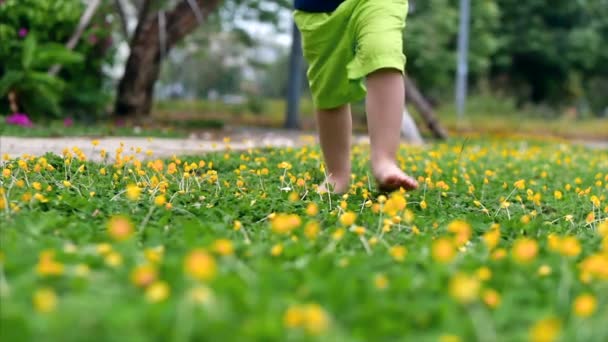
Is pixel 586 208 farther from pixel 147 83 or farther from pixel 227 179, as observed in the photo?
pixel 147 83

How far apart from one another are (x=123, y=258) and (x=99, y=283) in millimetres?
152

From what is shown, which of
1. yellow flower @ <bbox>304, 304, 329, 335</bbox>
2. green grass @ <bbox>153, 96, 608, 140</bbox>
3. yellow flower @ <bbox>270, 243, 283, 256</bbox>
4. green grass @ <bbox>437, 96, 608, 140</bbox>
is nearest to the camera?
yellow flower @ <bbox>304, 304, 329, 335</bbox>

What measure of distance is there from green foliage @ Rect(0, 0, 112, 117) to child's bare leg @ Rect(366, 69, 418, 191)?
7.02 m

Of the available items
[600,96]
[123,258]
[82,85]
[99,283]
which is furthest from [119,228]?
[600,96]

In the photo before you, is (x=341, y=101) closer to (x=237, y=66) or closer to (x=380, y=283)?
(x=380, y=283)

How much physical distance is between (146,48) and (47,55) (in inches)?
75.7

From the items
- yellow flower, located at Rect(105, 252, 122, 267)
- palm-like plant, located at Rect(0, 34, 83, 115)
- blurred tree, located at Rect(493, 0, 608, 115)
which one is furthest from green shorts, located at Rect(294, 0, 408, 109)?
blurred tree, located at Rect(493, 0, 608, 115)

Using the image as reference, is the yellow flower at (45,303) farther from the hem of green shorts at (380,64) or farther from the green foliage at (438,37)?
the green foliage at (438,37)

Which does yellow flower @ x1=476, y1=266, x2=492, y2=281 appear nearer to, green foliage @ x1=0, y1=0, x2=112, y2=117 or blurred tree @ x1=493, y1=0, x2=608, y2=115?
green foliage @ x1=0, y1=0, x2=112, y2=117

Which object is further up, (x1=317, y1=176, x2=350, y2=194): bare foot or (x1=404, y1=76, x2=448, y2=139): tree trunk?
(x1=317, y1=176, x2=350, y2=194): bare foot

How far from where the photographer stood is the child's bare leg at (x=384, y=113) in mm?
2967

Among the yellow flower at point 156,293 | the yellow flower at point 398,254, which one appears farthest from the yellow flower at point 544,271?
the yellow flower at point 156,293

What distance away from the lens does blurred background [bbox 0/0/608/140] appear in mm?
9617

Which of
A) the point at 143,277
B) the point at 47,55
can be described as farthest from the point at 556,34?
the point at 143,277
